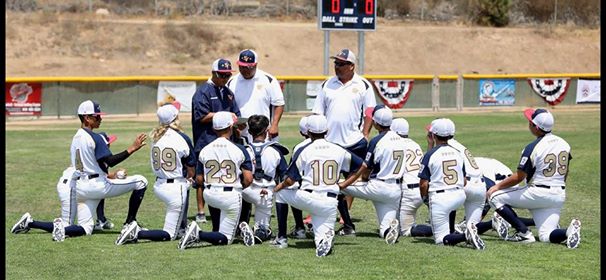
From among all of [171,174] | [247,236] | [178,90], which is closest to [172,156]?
[171,174]

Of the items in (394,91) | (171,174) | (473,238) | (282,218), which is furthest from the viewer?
(394,91)

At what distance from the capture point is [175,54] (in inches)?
1983

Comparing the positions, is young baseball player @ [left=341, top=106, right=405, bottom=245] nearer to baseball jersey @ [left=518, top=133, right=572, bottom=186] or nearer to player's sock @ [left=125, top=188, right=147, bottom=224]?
baseball jersey @ [left=518, top=133, right=572, bottom=186]

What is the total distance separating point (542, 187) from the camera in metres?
11.2

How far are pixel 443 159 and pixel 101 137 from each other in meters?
3.73

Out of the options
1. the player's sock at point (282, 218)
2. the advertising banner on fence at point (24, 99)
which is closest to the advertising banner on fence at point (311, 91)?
the advertising banner on fence at point (24, 99)

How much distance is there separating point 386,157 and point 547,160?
172cm

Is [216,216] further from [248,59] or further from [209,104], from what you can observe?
[248,59]

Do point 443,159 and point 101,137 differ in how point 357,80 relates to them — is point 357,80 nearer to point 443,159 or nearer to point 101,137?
point 443,159

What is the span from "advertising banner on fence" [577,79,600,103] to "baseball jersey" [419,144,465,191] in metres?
29.2

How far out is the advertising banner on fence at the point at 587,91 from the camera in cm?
3903

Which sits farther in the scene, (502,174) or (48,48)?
(48,48)

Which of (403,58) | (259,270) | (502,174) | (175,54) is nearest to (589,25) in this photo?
(403,58)

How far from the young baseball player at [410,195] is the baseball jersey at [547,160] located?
1.24 m
